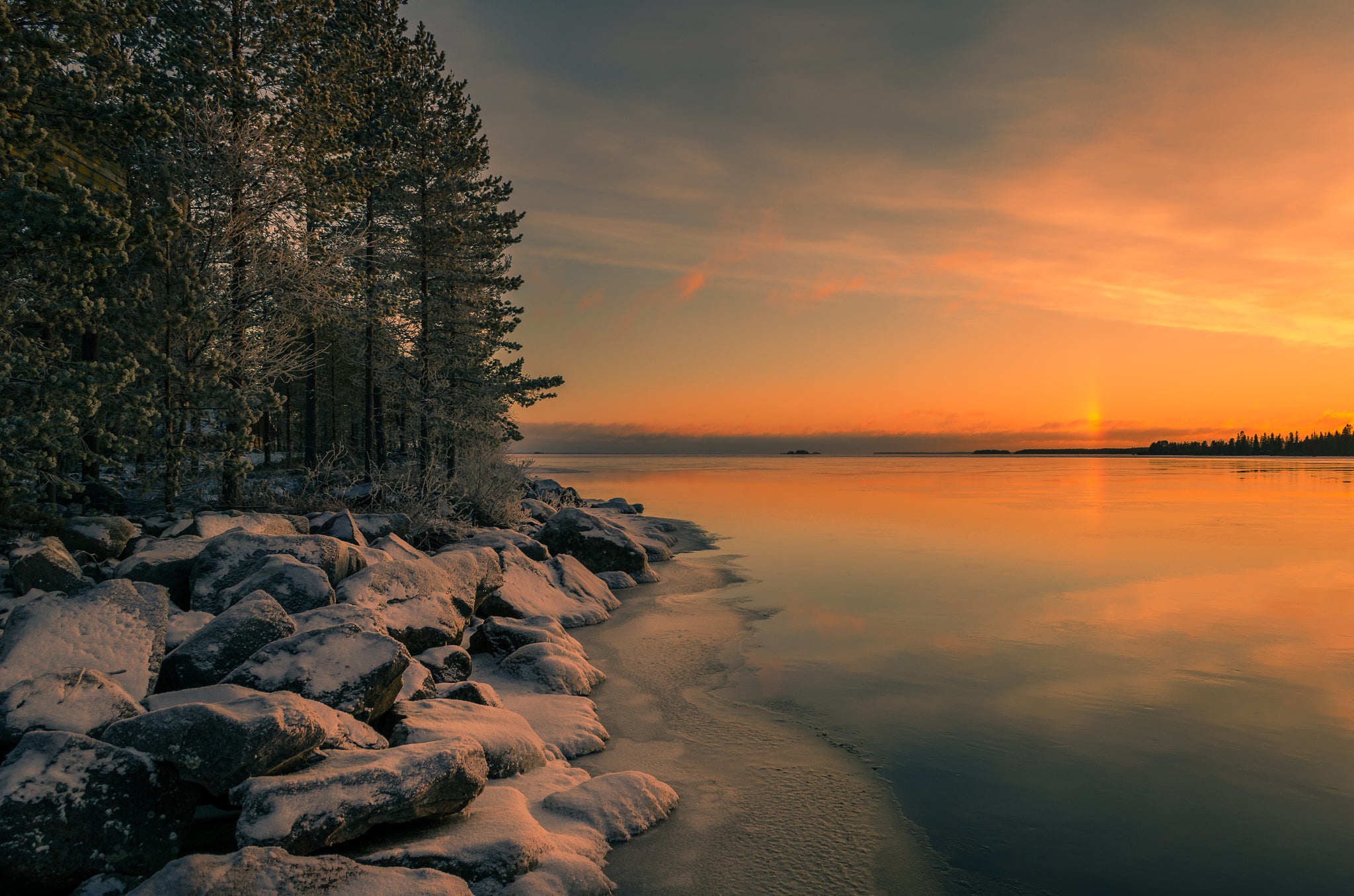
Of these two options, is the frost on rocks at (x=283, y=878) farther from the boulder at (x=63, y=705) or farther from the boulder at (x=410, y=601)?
the boulder at (x=410, y=601)

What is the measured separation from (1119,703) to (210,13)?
2045 cm

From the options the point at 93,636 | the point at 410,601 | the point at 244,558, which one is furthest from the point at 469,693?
the point at 244,558

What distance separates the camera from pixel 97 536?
9.52m

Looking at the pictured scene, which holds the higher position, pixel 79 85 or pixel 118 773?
pixel 79 85

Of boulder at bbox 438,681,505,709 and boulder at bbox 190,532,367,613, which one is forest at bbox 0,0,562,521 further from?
boulder at bbox 438,681,505,709

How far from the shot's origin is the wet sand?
14.7 feet

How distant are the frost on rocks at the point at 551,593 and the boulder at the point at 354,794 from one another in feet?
18.1

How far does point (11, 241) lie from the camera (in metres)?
8.02

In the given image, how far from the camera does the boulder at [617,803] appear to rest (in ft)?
15.9

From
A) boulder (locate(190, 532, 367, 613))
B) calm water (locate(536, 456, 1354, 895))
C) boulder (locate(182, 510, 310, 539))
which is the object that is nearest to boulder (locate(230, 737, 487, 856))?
calm water (locate(536, 456, 1354, 895))

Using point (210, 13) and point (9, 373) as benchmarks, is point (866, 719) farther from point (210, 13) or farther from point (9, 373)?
point (210, 13)

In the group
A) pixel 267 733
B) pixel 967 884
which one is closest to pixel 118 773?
pixel 267 733

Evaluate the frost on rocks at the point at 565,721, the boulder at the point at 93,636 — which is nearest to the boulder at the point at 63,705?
the boulder at the point at 93,636

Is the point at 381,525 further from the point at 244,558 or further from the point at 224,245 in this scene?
the point at 224,245
